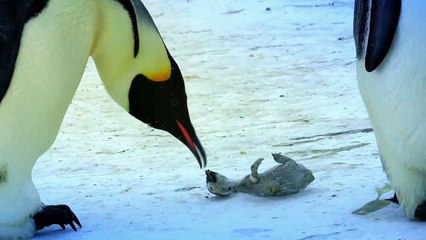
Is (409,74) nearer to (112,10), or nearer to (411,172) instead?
(411,172)

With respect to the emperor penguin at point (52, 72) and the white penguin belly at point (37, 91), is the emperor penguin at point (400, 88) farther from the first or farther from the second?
the white penguin belly at point (37, 91)

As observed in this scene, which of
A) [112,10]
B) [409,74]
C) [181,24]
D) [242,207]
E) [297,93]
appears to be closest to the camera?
[409,74]

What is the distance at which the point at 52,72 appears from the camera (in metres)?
2.38

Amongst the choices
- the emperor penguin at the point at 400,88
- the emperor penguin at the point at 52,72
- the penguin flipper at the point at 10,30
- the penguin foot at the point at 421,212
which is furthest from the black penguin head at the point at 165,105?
the penguin foot at the point at 421,212

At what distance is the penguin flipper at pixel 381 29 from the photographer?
234 cm

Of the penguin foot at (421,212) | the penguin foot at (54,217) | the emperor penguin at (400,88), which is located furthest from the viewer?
the penguin foot at (54,217)

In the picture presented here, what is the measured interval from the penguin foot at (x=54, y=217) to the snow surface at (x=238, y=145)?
32 millimetres

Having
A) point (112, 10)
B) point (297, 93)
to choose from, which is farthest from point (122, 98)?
point (297, 93)

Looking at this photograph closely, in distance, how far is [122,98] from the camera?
264 centimetres

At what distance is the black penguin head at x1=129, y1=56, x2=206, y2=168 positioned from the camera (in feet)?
8.63

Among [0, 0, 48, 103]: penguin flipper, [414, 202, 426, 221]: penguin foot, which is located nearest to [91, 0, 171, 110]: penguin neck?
[0, 0, 48, 103]: penguin flipper

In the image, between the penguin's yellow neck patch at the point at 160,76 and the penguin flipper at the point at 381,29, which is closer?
the penguin flipper at the point at 381,29

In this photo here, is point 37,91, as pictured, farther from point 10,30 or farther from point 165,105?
point 165,105

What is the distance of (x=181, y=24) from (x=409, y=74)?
467 cm
